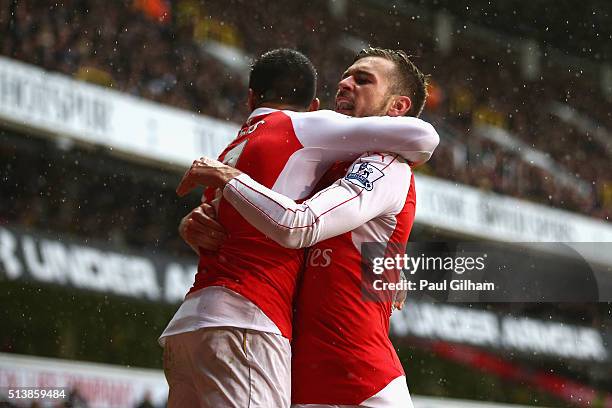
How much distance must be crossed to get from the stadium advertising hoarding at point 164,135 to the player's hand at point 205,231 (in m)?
5.52

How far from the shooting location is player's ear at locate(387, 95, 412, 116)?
2.21 metres

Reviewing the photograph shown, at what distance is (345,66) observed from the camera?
1023cm

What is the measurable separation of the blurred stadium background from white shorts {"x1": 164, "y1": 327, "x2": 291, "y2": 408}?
4.18 meters

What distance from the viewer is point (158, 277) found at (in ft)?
25.2

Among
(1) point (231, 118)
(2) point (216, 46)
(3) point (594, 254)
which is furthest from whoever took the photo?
(3) point (594, 254)

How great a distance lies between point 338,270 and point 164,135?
6.54 metres

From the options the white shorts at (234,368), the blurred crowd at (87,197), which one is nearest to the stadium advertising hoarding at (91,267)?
the blurred crowd at (87,197)

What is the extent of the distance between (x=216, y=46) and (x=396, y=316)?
3.40 meters

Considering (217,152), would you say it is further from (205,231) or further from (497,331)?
(205,231)

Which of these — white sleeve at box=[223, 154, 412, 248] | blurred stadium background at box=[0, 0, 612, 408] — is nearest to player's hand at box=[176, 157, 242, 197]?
white sleeve at box=[223, 154, 412, 248]

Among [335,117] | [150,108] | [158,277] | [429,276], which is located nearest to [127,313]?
[158,277]

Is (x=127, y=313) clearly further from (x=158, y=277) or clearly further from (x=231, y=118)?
(x=231, y=118)

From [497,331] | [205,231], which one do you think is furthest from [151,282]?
[205,231]

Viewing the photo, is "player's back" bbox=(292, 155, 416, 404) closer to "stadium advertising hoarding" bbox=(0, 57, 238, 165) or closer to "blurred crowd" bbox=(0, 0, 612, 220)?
"stadium advertising hoarding" bbox=(0, 57, 238, 165)
